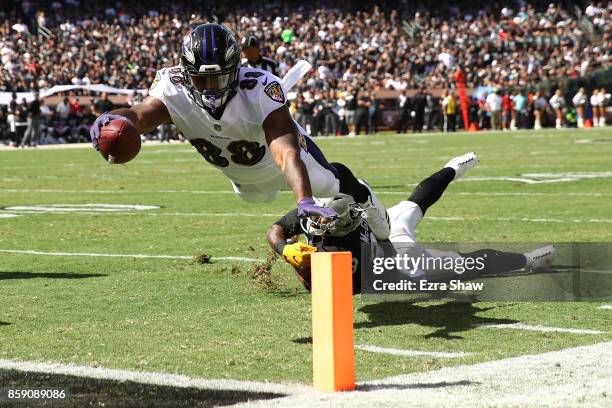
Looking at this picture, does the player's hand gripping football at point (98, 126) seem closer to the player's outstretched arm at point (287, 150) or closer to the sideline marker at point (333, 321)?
the player's outstretched arm at point (287, 150)

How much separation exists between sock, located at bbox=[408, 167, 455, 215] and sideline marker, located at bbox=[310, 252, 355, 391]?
3938 mm

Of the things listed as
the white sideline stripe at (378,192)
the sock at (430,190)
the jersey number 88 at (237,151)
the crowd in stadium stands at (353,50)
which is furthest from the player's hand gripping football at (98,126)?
the crowd in stadium stands at (353,50)

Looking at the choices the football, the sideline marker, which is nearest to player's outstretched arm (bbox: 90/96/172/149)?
the football

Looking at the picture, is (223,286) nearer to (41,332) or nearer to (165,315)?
(165,315)

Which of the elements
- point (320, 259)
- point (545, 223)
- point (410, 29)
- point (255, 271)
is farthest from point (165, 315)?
point (410, 29)

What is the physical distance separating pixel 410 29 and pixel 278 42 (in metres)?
7.20

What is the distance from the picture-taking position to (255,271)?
292 inches

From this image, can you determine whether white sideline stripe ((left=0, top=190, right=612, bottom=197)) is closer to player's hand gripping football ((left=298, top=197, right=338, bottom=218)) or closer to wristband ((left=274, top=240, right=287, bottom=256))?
wristband ((left=274, top=240, right=287, bottom=256))

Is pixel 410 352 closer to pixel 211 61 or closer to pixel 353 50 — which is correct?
pixel 211 61

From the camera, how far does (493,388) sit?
14.0 ft

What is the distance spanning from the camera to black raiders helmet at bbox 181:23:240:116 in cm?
619

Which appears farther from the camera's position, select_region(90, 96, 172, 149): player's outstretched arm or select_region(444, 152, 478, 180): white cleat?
select_region(444, 152, 478, 180): white cleat

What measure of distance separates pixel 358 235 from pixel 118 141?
1.73 m

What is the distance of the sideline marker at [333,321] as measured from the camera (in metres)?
4.19
